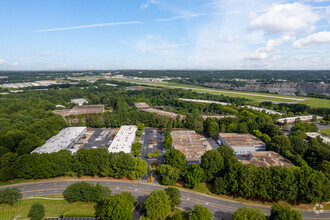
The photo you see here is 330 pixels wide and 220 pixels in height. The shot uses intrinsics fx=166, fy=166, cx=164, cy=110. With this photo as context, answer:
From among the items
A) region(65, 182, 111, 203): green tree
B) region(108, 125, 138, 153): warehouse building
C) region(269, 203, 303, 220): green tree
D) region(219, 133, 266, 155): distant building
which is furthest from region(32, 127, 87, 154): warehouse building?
region(269, 203, 303, 220): green tree

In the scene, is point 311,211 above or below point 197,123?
below

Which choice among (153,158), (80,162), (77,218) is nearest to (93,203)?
(77,218)

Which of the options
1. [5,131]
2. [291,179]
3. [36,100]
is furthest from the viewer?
[36,100]

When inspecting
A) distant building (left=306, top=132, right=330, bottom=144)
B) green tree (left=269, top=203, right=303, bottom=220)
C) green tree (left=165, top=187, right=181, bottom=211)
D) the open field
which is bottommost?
the open field

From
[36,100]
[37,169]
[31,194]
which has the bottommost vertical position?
[31,194]

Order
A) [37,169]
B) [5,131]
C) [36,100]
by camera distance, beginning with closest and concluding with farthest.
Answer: [37,169] → [5,131] → [36,100]

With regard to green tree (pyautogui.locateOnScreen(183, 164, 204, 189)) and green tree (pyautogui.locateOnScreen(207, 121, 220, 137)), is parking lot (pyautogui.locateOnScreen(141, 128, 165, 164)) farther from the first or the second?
green tree (pyautogui.locateOnScreen(207, 121, 220, 137))

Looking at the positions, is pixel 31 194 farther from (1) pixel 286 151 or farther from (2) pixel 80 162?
(1) pixel 286 151

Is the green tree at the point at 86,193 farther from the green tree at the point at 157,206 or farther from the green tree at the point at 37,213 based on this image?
the green tree at the point at 157,206
